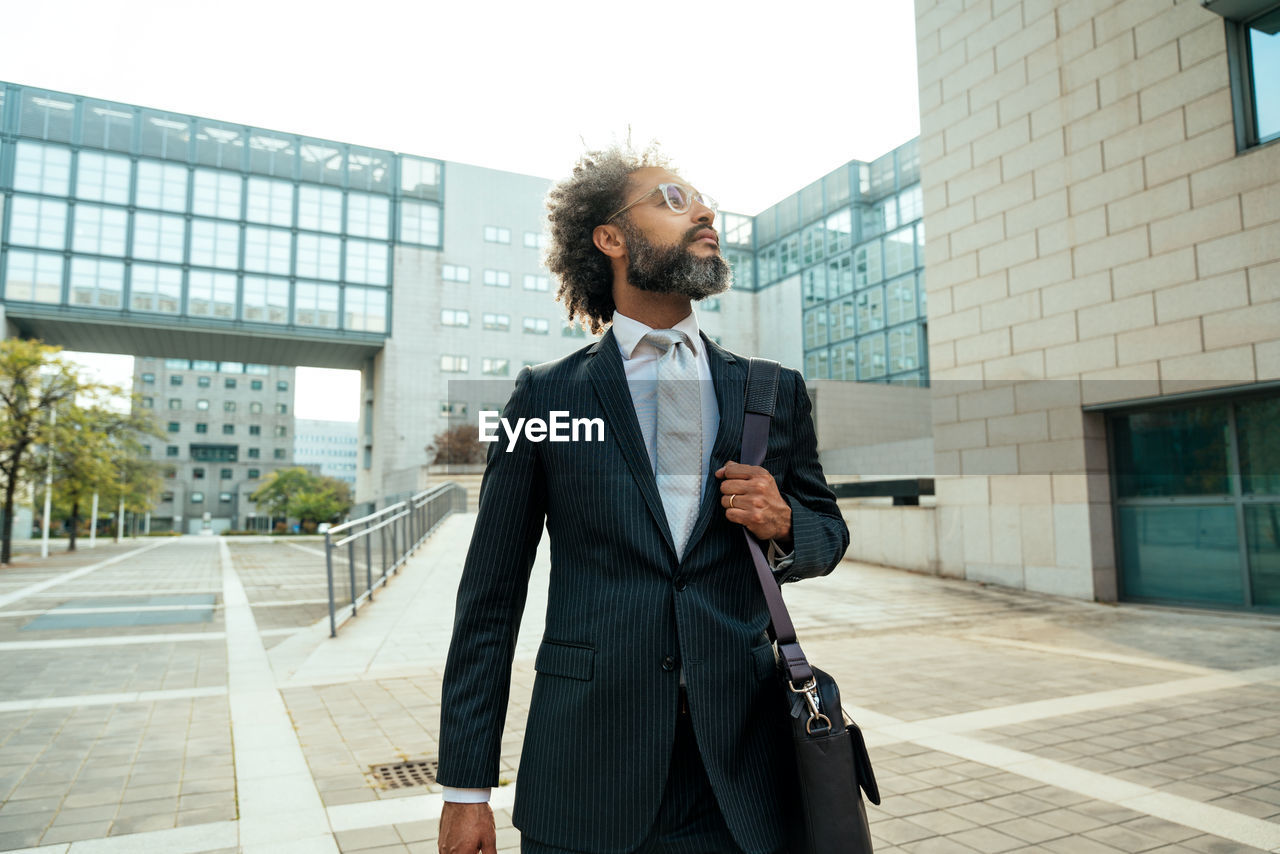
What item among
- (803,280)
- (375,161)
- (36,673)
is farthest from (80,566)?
(803,280)

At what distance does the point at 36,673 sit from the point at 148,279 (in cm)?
3460

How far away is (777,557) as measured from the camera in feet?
4.85

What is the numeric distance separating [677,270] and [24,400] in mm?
25911

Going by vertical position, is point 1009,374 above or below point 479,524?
above

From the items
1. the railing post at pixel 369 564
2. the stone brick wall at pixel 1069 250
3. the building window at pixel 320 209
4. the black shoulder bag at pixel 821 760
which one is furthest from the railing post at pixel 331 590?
the building window at pixel 320 209

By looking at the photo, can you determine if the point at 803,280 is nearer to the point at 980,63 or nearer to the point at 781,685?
the point at 980,63

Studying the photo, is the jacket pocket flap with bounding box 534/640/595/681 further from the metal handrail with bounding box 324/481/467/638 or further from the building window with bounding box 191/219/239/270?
the building window with bounding box 191/219/239/270

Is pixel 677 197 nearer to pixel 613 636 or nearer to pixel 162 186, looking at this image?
pixel 613 636

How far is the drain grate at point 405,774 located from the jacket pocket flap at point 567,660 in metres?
3.11

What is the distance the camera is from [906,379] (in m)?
31.7

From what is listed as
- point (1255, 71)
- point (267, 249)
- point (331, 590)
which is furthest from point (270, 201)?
point (1255, 71)

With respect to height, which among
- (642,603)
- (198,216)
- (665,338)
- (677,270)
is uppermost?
Result: (198,216)

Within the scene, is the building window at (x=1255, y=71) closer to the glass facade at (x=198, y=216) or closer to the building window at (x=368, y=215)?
the glass facade at (x=198, y=216)

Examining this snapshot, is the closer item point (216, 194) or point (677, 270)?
point (677, 270)
